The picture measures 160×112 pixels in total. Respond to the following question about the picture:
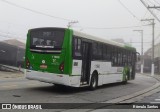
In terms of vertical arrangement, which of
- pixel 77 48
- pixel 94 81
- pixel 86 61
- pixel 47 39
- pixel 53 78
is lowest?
pixel 94 81

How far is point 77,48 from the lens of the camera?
17734mm

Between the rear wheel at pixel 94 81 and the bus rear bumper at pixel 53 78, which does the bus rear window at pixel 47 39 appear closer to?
the bus rear bumper at pixel 53 78

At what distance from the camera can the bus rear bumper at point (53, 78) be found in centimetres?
1662

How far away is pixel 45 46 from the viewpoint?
677 inches

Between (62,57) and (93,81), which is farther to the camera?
(93,81)

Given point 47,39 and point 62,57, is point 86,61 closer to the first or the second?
point 62,57

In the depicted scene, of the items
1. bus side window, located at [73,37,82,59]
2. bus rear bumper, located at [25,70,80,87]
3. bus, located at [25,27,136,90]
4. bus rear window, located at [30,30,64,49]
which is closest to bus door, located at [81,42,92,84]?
bus, located at [25,27,136,90]

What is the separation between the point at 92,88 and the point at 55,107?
290 inches

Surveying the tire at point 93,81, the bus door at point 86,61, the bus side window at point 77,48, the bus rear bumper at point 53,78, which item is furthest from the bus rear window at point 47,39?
the tire at point 93,81

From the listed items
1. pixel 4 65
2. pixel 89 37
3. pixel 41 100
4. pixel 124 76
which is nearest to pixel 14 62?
pixel 4 65

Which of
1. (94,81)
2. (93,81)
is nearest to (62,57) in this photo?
(93,81)

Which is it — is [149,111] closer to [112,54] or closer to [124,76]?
[112,54]

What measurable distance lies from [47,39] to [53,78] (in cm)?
192

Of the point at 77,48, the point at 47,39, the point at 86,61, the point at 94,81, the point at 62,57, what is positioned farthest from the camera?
the point at 94,81
